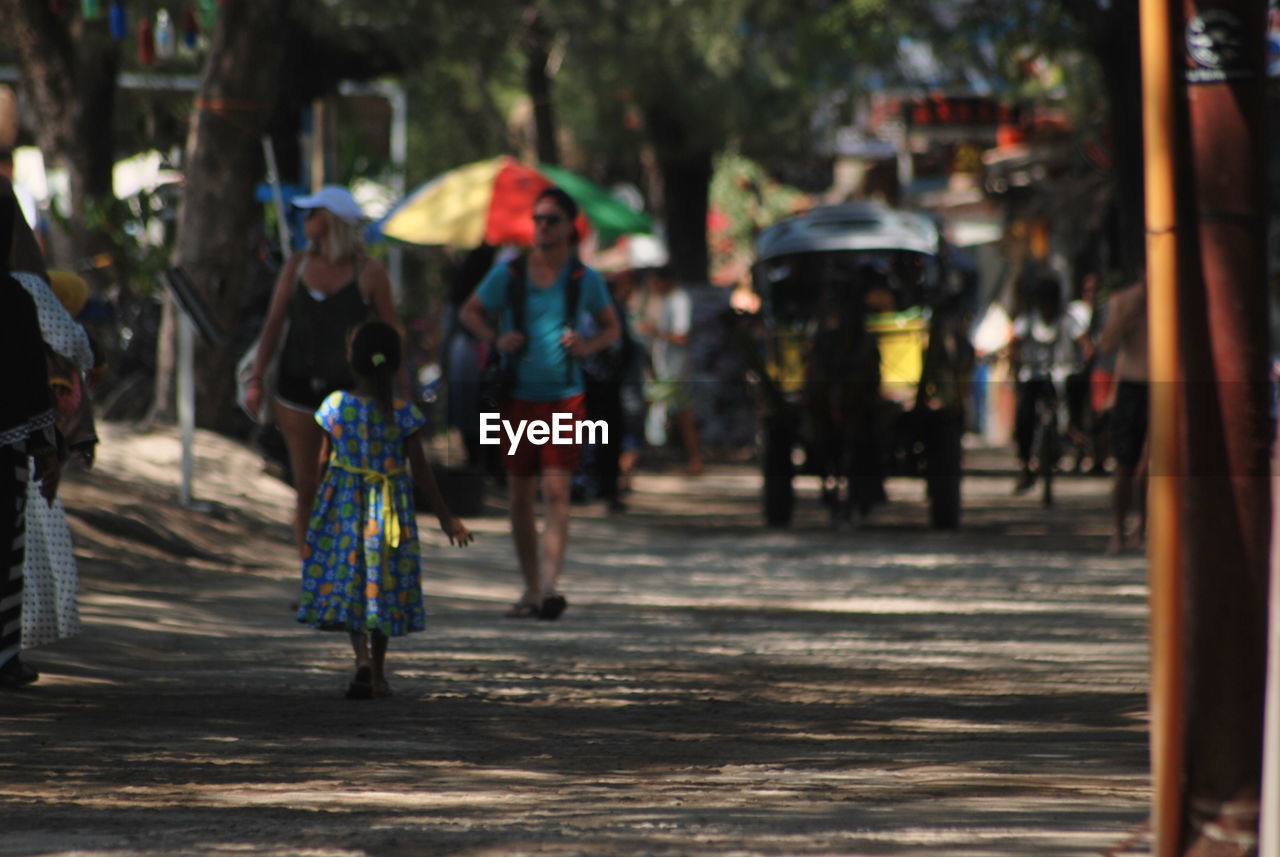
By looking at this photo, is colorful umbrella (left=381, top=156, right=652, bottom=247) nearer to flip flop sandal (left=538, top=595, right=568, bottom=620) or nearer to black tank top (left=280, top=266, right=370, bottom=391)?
flip flop sandal (left=538, top=595, right=568, bottom=620)

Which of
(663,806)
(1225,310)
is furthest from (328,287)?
(1225,310)

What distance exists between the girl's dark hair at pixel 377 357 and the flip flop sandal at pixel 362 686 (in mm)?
962

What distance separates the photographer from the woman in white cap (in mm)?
10203

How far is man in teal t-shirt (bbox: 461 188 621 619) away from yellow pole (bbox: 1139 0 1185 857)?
6054 millimetres

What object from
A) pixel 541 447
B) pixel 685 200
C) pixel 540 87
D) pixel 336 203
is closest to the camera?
pixel 336 203

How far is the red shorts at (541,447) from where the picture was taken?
1112cm

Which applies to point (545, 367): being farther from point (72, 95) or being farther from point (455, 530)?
point (72, 95)

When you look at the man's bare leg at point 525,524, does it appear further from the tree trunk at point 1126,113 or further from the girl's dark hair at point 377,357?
the tree trunk at point 1126,113

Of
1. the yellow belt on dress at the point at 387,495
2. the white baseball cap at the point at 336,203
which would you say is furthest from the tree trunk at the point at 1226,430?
the white baseball cap at the point at 336,203

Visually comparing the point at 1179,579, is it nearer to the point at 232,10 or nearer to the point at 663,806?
the point at 663,806

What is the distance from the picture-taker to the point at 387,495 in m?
8.56

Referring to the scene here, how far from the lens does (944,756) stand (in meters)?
7.20

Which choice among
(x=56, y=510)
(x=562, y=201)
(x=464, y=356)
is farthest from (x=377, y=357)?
(x=464, y=356)

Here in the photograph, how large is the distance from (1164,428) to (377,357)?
164 inches
